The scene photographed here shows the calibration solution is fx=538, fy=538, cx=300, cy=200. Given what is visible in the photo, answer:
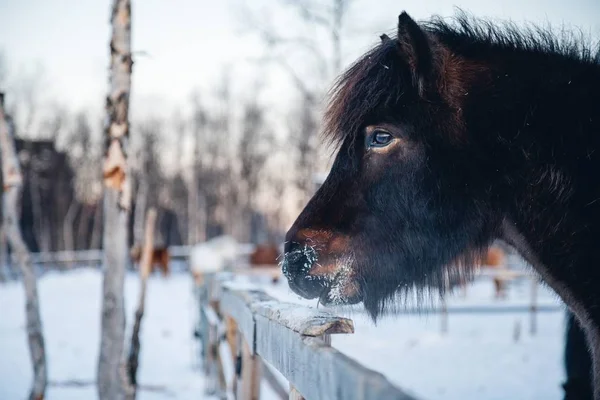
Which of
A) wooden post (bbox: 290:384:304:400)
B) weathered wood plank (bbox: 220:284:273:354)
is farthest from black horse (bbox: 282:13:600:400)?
weathered wood plank (bbox: 220:284:273:354)

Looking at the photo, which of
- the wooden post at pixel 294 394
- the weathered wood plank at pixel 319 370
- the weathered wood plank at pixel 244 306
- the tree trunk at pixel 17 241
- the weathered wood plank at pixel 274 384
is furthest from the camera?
the tree trunk at pixel 17 241

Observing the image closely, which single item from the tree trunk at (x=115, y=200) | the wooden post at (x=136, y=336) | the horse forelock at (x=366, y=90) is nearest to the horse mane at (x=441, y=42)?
the horse forelock at (x=366, y=90)

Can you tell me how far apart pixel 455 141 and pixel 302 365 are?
3.54ft

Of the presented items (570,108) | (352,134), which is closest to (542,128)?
(570,108)

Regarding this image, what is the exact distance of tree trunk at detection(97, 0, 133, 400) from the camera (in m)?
4.08

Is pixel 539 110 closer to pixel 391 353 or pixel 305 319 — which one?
pixel 305 319

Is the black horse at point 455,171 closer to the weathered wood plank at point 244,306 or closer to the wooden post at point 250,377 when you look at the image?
the weathered wood plank at point 244,306

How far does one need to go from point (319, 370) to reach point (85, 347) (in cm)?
795

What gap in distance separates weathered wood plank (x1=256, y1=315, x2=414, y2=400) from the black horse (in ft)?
0.97

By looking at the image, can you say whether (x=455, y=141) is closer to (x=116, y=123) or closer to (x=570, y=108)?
(x=570, y=108)

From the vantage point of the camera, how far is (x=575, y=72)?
2104 mm

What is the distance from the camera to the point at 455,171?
211 centimetres

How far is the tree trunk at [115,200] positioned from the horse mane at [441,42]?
7.50ft

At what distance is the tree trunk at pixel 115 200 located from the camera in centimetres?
408
